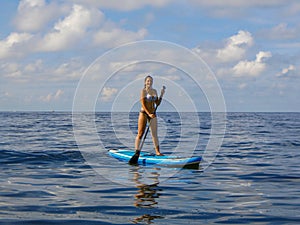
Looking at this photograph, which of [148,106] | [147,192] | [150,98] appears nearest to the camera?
[147,192]

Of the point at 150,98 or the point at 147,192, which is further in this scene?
the point at 150,98

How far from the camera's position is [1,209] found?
8227mm

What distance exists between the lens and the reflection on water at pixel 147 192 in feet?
25.4

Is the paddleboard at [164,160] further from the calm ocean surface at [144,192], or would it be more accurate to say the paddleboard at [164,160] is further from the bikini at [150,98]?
the bikini at [150,98]

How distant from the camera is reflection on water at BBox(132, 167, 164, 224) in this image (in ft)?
25.4

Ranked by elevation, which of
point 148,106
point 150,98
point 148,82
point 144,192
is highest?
point 148,82

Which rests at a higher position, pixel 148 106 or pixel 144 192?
pixel 148 106

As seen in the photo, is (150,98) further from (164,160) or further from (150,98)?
(164,160)

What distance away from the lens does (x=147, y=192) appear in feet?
33.1

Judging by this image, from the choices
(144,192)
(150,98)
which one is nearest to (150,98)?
(150,98)

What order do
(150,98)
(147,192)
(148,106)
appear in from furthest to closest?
1. (148,106)
2. (150,98)
3. (147,192)

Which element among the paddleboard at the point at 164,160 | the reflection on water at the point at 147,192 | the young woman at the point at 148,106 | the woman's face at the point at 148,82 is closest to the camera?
the reflection on water at the point at 147,192

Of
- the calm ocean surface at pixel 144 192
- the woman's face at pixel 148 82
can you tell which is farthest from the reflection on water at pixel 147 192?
the woman's face at pixel 148 82

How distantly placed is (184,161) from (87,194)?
16.9 ft
